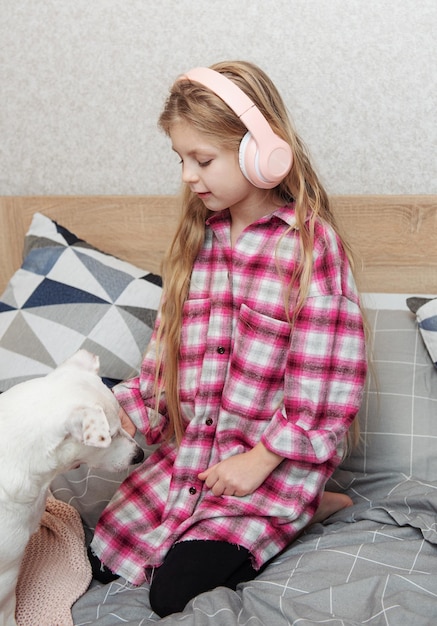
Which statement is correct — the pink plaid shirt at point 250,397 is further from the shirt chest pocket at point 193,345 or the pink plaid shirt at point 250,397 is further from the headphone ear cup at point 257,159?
the headphone ear cup at point 257,159

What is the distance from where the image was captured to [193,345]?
141 centimetres

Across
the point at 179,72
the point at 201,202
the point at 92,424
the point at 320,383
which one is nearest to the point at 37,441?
the point at 92,424

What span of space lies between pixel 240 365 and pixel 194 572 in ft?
1.19

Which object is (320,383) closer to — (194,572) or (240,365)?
(240,365)

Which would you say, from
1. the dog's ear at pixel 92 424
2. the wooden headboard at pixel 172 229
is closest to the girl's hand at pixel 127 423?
the dog's ear at pixel 92 424

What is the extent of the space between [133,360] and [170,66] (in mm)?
763

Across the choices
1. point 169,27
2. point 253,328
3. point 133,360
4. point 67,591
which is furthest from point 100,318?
point 169,27

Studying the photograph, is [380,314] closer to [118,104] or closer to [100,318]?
[100,318]

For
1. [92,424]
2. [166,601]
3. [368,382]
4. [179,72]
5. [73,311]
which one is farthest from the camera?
[179,72]

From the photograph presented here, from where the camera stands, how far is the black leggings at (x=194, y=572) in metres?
1.21

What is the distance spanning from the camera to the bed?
1.12 meters

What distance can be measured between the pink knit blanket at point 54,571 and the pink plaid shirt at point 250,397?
5 cm

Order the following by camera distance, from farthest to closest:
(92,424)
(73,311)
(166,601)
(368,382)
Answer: (73,311), (368,382), (166,601), (92,424)

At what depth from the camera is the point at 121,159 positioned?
1.96 meters
